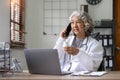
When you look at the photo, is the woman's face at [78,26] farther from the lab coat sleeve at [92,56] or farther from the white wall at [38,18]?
the white wall at [38,18]

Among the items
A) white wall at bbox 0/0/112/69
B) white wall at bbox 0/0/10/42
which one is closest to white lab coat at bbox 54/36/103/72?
white wall at bbox 0/0/10/42

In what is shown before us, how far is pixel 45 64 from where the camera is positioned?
2025 mm

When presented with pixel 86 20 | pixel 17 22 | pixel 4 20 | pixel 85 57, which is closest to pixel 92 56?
pixel 85 57

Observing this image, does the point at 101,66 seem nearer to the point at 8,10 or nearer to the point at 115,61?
the point at 8,10

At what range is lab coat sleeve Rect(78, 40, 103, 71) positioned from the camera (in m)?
2.22

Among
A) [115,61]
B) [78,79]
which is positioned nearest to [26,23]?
[115,61]

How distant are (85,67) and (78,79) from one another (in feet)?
2.07

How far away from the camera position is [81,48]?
102 inches

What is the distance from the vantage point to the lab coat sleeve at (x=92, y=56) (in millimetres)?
2220

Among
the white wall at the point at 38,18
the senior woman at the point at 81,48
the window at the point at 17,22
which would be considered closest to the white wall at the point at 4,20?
the window at the point at 17,22

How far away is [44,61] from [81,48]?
656 mm

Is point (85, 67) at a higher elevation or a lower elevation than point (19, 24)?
lower

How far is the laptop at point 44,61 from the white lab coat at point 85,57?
26cm

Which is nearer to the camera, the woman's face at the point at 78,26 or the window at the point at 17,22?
the woman's face at the point at 78,26
